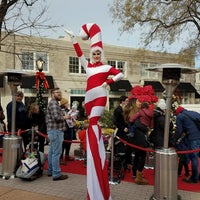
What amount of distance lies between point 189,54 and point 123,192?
18.0 metres

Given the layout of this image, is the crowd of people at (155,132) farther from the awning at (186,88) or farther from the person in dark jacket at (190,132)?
the awning at (186,88)

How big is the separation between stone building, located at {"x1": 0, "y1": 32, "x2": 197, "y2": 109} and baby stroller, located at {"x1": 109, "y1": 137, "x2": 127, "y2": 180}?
489 inches

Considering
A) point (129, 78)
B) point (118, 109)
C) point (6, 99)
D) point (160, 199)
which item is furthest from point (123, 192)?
point (129, 78)

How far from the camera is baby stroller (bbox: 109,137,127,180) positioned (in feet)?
23.4

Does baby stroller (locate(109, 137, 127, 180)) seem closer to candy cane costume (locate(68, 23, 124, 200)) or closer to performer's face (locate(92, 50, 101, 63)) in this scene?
candy cane costume (locate(68, 23, 124, 200))

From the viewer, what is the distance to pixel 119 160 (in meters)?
7.30

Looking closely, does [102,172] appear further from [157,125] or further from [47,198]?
[157,125]

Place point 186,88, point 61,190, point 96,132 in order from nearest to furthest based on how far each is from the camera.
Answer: point 96,132 < point 61,190 < point 186,88

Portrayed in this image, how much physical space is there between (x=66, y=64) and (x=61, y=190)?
64.8 feet

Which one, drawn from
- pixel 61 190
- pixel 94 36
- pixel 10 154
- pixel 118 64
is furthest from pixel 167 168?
pixel 118 64

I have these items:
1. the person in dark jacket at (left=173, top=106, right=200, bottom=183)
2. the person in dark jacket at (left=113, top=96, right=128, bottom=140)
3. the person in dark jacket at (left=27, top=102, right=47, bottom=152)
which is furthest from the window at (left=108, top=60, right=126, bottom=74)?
the person in dark jacket at (left=173, top=106, right=200, bottom=183)

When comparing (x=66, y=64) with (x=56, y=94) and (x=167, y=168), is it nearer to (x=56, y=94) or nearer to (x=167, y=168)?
(x=56, y=94)

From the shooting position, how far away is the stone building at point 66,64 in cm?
2198

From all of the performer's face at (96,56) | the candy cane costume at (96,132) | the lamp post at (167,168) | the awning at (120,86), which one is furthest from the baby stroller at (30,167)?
the awning at (120,86)
